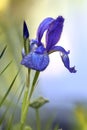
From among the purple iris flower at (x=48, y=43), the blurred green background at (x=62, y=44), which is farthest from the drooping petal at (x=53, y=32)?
the blurred green background at (x=62, y=44)

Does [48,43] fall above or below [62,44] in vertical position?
below

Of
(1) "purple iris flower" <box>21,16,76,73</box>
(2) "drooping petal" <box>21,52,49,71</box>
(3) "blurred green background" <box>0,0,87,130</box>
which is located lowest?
(2) "drooping petal" <box>21,52,49,71</box>

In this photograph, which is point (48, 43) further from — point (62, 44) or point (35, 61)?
point (62, 44)

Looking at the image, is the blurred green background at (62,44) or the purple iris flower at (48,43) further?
the blurred green background at (62,44)

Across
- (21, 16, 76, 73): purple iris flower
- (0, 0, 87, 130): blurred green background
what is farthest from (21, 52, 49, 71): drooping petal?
(0, 0, 87, 130): blurred green background

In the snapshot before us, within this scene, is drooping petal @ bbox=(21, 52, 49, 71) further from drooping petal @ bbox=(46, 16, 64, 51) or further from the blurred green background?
the blurred green background

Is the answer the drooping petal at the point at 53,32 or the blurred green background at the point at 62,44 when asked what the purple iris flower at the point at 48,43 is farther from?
the blurred green background at the point at 62,44

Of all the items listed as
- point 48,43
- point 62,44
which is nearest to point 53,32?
point 48,43
